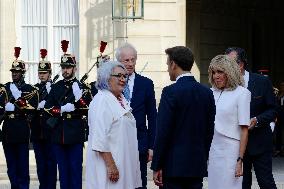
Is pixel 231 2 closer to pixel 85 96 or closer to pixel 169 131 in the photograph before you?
pixel 85 96

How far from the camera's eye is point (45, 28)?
17.2 m

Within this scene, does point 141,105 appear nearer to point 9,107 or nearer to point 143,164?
point 143,164

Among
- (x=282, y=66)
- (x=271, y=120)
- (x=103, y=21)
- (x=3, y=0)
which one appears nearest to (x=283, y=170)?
(x=103, y=21)

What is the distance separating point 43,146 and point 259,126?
146 inches

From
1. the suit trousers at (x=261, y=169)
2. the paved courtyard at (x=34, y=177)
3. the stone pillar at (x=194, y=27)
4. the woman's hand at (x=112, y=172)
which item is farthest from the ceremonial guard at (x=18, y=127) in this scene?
the stone pillar at (x=194, y=27)

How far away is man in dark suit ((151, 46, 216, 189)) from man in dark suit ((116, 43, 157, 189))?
1.59m

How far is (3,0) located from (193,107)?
370 inches

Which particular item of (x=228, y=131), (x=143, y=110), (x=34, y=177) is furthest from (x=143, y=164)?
(x=34, y=177)

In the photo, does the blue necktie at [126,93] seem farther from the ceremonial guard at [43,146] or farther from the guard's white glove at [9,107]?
the guard's white glove at [9,107]

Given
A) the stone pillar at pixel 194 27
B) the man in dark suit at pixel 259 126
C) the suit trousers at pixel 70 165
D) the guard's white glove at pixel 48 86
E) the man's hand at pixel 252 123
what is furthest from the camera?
the stone pillar at pixel 194 27

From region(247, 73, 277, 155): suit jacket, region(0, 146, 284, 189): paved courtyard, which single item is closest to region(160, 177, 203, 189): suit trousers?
region(247, 73, 277, 155): suit jacket

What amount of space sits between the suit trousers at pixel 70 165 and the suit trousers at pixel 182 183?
3.89 metres

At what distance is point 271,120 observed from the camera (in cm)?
1025

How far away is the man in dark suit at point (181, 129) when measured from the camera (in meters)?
7.86
